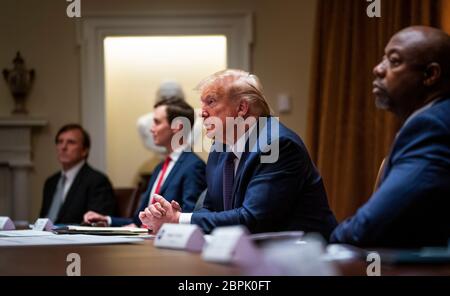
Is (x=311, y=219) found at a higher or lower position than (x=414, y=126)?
lower

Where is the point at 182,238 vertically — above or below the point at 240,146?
below

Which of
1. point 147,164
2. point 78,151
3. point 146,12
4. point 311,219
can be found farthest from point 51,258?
point 147,164

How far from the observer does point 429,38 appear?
157 cm

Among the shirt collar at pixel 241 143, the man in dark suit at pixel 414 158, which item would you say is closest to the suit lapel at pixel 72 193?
the shirt collar at pixel 241 143

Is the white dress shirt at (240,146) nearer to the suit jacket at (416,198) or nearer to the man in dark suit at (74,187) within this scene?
the suit jacket at (416,198)

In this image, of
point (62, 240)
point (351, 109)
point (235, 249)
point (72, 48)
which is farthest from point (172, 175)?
point (72, 48)

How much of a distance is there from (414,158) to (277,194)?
1.98 ft

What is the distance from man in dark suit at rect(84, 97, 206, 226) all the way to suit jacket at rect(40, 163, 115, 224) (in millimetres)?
527

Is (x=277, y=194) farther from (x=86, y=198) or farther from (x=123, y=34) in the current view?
(x=123, y=34)

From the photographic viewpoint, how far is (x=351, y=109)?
13.1 ft

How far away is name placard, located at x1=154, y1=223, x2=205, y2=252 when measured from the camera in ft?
4.98

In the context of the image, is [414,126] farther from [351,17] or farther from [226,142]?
[351,17]

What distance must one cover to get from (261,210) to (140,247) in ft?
1.45

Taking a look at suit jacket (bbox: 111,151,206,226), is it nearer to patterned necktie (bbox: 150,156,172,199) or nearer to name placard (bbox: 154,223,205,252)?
patterned necktie (bbox: 150,156,172,199)
